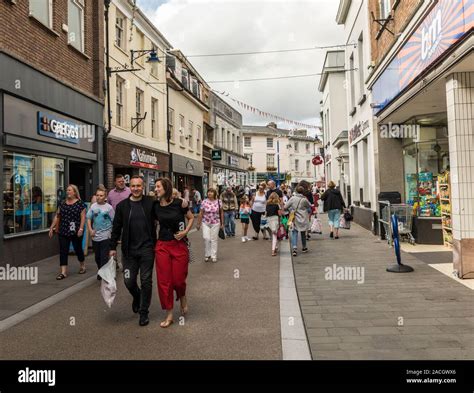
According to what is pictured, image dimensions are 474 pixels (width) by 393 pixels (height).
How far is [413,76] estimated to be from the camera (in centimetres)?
844

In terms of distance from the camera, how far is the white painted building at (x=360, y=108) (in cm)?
1396

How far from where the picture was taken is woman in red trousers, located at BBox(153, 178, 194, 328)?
5004mm

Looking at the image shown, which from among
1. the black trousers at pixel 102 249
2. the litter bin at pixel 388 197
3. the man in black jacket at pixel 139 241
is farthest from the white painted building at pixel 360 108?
the man in black jacket at pixel 139 241

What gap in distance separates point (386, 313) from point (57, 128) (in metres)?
8.82

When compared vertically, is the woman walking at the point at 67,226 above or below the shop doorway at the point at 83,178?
below

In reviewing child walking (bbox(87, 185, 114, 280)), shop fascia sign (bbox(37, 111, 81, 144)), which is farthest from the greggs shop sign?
shop fascia sign (bbox(37, 111, 81, 144))

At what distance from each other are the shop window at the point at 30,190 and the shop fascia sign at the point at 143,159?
5.54 meters

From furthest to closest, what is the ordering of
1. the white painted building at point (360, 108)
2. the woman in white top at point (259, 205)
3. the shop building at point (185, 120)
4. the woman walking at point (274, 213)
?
1. the shop building at point (185, 120)
2. the white painted building at point (360, 108)
3. the woman in white top at point (259, 205)
4. the woman walking at point (274, 213)

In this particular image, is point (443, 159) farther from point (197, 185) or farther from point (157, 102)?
point (197, 185)

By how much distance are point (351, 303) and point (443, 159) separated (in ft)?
21.7

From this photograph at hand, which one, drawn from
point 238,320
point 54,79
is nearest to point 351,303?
point 238,320

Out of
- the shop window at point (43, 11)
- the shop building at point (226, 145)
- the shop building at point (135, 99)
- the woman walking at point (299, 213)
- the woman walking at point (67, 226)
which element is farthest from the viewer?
the shop building at point (226, 145)

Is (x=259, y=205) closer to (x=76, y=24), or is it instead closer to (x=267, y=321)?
(x=76, y=24)

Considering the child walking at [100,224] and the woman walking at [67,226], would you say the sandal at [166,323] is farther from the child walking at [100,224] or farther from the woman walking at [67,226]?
the woman walking at [67,226]
